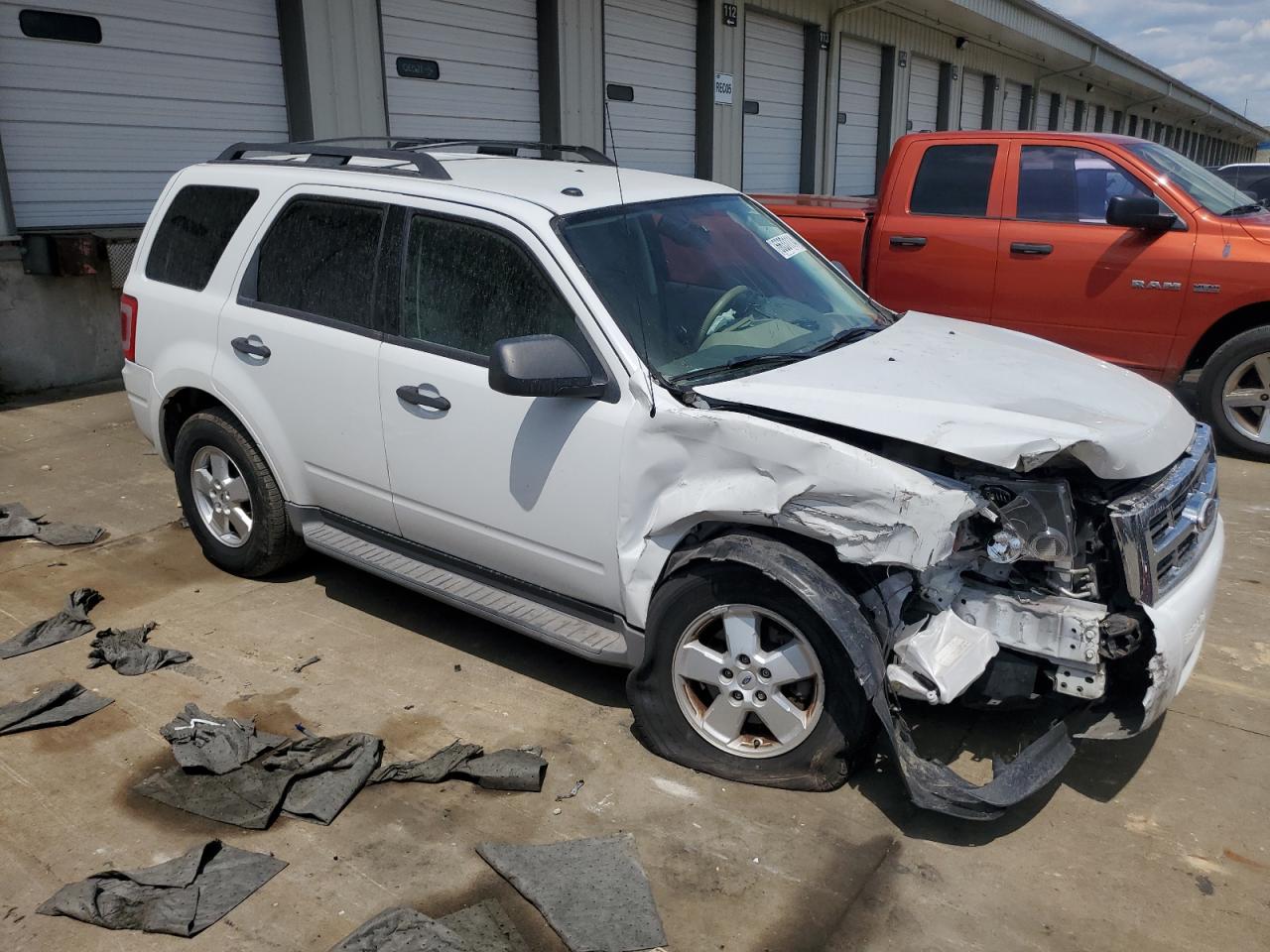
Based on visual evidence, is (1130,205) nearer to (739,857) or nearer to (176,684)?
(739,857)

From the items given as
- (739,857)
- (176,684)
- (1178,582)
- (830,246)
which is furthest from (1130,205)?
(176,684)

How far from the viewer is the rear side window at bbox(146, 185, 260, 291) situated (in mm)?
4645

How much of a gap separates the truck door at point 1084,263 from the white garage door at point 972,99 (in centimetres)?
1795

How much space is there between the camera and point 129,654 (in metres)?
4.14

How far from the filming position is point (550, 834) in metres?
3.13

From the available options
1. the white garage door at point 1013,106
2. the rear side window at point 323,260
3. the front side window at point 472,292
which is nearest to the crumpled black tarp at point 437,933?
the front side window at point 472,292

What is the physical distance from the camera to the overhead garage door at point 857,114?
18.2 metres

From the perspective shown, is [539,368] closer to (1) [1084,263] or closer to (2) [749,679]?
(2) [749,679]

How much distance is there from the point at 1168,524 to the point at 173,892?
10.2ft

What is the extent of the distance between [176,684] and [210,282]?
179 cm

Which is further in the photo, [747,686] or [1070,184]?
[1070,184]

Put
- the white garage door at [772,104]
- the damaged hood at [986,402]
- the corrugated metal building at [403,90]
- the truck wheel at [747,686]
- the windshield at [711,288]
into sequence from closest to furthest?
1. the damaged hood at [986,402]
2. the truck wheel at [747,686]
3. the windshield at [711,288]
4. the corrugated metal building at [403,90]
5. the white garage door at [772,104]

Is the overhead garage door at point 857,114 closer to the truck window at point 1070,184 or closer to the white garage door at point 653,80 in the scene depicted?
the white garage door at point 653,80

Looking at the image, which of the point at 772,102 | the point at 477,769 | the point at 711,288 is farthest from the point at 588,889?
the point at 772,102
